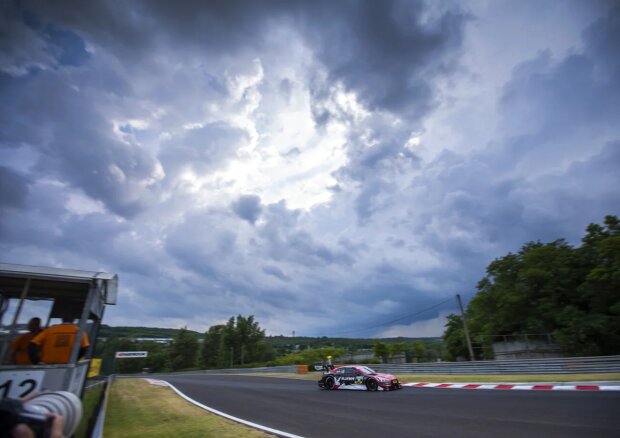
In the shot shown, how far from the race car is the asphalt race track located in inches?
141

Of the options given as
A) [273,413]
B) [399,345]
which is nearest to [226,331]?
[399,345]

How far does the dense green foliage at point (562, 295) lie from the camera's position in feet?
106

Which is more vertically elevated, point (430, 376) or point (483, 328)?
point (483, 328)

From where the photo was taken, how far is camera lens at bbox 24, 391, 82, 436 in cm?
341

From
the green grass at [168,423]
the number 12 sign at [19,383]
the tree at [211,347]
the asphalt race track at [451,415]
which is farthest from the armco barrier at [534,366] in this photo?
the tree at [211,347]

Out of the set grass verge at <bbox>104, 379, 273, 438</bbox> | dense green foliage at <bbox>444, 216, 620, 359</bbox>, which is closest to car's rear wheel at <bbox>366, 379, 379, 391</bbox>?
grass verge at <bbox>104, 379, 273, 438</bbox>

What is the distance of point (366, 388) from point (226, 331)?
2616 inches

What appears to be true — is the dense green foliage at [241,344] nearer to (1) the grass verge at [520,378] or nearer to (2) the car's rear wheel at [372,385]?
(1) the grass verge at [520,378]

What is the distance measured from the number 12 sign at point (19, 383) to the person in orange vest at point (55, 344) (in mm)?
240

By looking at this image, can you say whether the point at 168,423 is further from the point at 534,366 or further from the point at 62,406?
the point at 534,366

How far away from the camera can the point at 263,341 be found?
7988 centimetres

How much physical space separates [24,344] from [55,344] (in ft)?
1.50

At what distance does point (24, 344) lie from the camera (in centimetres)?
543

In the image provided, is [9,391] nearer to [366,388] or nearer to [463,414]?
[463,414]
